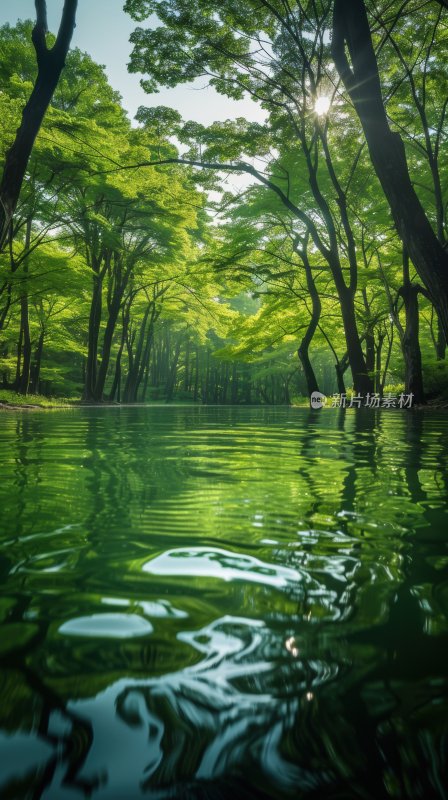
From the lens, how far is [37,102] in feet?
21.7

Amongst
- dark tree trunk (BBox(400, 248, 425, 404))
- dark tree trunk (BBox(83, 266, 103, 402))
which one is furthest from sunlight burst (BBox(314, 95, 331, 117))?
dark tree trunk (BBox(83, 266, 103, 402))

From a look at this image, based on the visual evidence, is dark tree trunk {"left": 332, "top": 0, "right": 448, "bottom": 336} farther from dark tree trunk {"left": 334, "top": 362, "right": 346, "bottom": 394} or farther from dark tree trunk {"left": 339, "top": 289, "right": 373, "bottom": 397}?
dark tree trunk {"left": 334, "top": 362, "right": 346, "bottom": 394}

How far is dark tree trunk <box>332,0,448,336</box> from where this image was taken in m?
5.03

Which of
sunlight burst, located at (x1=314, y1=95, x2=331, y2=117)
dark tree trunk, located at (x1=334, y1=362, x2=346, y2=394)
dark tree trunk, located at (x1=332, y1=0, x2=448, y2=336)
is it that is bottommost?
dark tree trunk, located at (x1=334, y1=362, x2=346, y2=394)

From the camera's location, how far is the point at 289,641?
80cm

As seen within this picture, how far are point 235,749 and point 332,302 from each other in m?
21.3

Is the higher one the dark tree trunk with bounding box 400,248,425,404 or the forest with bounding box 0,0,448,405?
the forest with bounding box 0,0,448,405

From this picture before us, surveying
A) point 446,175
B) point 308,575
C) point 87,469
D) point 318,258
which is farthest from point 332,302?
point 308,575

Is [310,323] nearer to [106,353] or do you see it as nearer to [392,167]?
[392,167]

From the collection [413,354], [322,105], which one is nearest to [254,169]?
[322,105]

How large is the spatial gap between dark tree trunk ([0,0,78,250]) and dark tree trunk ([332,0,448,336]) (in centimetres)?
374

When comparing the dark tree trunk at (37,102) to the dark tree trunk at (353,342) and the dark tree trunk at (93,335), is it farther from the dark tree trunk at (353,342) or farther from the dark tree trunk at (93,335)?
the dark tree trunk at (93,335)

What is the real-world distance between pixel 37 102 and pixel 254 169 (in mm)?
6759

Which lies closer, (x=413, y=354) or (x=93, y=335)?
(x=413, y=354)
